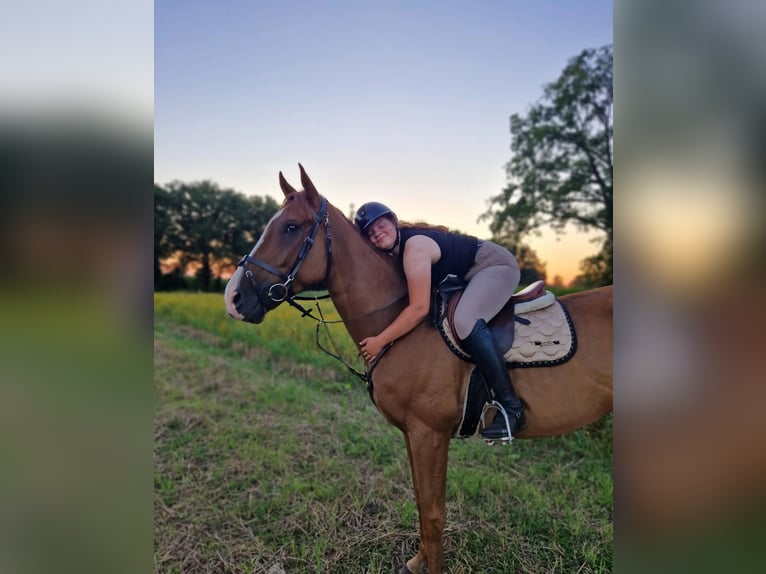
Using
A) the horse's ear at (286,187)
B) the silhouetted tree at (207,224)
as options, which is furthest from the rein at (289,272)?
the silhouetted tree at (207,224)

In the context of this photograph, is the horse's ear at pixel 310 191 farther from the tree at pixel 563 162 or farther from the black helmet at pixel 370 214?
the tree at pixel 563 162

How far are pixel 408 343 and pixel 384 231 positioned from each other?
2.24 feet

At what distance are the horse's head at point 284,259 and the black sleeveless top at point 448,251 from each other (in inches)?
19.9

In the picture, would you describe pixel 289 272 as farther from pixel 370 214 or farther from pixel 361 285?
pixel 370 214

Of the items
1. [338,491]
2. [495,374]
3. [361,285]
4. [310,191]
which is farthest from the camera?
[338,491]

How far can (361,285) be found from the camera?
8.09 feet

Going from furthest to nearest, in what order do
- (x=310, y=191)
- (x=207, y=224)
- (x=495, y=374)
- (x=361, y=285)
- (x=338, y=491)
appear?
(x=207, y=224) < (x=338, y=491) < (x=361, y=285) < (x=310, y=191) < (x=495, y=374)

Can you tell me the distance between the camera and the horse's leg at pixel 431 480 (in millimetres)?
2379

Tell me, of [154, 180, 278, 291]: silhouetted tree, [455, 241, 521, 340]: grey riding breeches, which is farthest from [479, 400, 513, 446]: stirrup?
[154, 180, 278, 291]: silhouetted tree

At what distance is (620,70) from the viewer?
0.82m

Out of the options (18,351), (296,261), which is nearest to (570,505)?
(296,261)

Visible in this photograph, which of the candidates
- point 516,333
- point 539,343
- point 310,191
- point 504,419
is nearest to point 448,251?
point 516,333

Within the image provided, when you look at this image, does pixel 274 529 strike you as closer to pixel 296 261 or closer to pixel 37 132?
pixel 296 261

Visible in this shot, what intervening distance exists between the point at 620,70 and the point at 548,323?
1735mm
